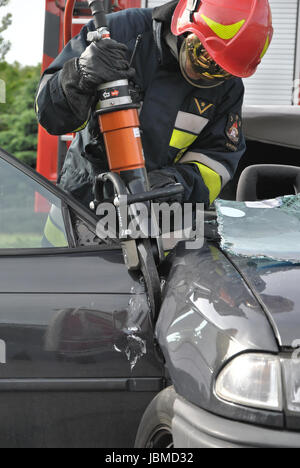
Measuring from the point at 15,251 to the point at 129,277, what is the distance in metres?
0.37

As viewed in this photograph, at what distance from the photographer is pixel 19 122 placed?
16.0 m

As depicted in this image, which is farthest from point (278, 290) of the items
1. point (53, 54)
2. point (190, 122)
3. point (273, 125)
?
point (53, 54)

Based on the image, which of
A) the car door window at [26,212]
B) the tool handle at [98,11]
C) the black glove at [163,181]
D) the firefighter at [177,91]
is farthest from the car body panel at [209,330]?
the tool handle at [98,11]

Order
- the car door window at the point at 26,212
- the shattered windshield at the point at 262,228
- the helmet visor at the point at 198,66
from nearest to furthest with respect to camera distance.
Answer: the shattered windshield at the point at 262,228
the car door window at the point at 26,212
the helmet visor at the point at 198,66

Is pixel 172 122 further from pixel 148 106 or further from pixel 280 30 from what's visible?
pixel 280 30

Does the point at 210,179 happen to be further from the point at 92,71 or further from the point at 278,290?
A: the point at 278,290

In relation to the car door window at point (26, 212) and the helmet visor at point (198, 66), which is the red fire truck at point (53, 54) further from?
the car door window at point (26, 212)

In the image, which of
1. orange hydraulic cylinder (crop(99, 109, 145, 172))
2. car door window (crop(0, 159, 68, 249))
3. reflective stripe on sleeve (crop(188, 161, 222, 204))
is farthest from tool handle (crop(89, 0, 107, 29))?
reflective stripe on sleeve (crop(188, 161, 222, 204))

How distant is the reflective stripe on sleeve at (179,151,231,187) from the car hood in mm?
1026

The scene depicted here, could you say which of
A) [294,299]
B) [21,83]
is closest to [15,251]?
[294,299]

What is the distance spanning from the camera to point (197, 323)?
1534mm

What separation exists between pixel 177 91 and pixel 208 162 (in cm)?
33

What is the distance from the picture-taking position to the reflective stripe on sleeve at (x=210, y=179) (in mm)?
2718

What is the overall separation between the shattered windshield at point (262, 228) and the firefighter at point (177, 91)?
35 centimetres
